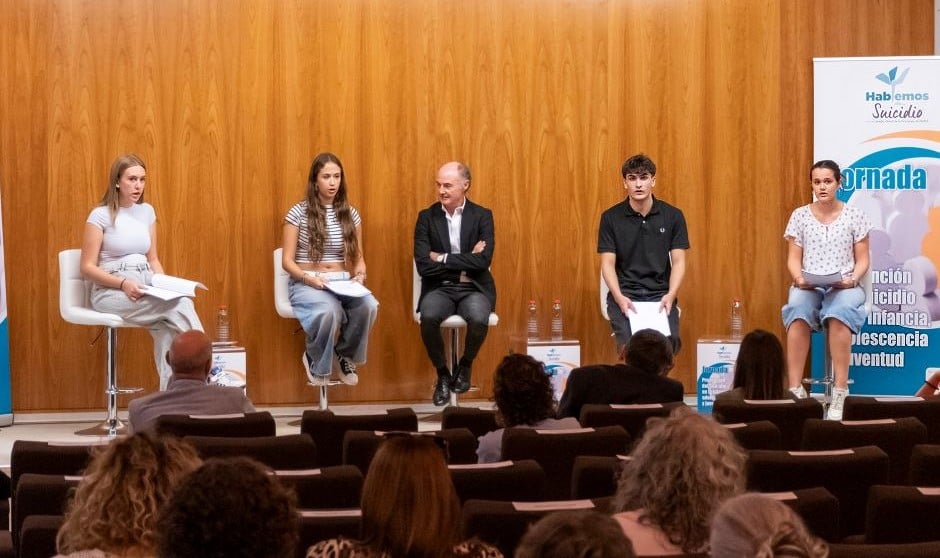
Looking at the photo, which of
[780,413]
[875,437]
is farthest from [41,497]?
[780,413]

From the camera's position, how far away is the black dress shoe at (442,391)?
7.64 meters

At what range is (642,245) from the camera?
308 inches

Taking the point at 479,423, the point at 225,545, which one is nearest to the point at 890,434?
the point at 479,423

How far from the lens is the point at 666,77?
8430 millimetres

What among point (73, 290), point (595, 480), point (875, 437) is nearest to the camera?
point (595, 480)

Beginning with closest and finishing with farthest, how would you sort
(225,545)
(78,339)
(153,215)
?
(225,545), (153,215), (78,339)

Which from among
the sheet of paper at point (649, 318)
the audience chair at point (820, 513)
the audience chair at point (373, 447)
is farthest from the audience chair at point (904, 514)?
the sheet of paper at point (649, 318)

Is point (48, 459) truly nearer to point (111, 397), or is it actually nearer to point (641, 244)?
point (111, 397)

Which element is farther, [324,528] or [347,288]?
[347,288]

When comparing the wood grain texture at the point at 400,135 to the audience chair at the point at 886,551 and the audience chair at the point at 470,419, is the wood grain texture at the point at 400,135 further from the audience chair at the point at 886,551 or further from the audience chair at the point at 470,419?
the audience chair at the point at 886,551

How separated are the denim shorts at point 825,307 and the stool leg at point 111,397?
12.7ft

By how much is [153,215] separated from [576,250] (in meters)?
2.68

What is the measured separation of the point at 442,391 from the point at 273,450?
3.65 metres

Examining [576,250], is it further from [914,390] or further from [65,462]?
[65,462]
